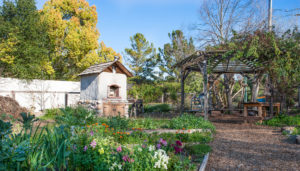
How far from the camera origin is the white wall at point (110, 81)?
10164 mm

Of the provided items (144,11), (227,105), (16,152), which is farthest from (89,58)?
(16,152)

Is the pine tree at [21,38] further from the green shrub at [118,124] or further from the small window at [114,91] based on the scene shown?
the green shrub at [118,124]

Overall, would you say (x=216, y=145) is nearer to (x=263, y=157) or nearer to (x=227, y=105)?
(x=263, y=157)

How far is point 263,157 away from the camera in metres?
3.97

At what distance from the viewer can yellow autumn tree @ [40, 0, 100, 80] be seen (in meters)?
16.8

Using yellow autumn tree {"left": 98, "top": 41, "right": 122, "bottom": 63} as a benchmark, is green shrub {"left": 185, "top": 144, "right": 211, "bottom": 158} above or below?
below

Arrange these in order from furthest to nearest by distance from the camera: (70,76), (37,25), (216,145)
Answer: (70,76) → (37,25) → (216,145)

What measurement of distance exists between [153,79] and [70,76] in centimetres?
914

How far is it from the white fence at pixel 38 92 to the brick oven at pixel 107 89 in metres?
2.25

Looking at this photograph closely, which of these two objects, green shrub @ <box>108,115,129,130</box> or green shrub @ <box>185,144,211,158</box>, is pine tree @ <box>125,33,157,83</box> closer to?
green shrub @ <box>108,115,129,130</box>

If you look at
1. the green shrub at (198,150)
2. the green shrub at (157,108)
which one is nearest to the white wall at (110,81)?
the green shrub at (157,108)

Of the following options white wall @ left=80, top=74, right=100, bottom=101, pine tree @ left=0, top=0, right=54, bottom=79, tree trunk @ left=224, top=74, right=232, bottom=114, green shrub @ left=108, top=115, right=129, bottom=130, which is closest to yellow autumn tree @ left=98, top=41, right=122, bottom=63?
pine tree @ left=0, top=0, right=54, bottom=79

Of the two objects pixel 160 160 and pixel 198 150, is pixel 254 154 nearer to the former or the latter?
pixel 198 150

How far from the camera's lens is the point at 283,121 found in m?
8.02
